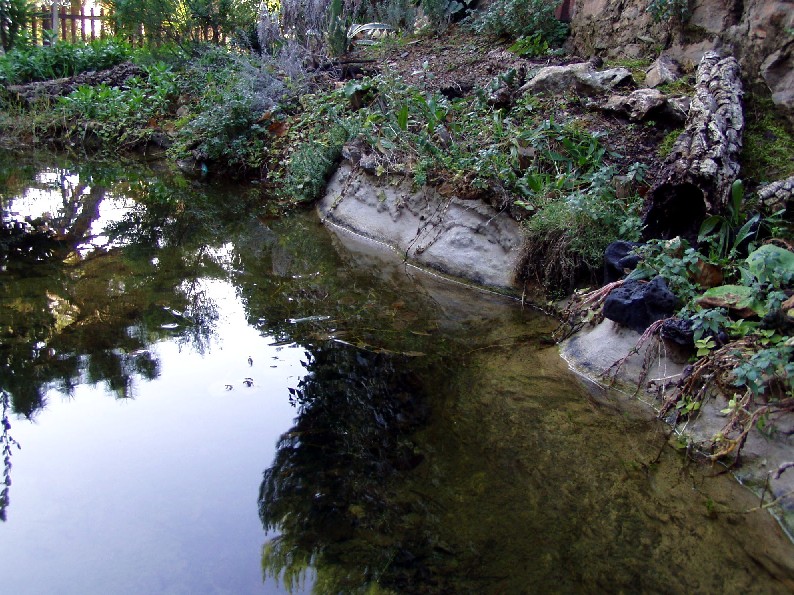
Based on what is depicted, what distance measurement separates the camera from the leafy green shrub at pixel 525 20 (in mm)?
8445

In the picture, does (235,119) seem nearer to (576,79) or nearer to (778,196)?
(576,79)

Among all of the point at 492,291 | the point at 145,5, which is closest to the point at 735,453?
the point at 492,291

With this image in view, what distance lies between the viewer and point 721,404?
11.2ft

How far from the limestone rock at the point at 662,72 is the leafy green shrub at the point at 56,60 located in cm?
1139

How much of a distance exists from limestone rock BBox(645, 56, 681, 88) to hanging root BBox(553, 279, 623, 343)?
2743 mm

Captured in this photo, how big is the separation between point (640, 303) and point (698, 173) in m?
1.02

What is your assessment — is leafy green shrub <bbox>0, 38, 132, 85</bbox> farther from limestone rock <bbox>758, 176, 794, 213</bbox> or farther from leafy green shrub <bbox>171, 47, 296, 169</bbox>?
limestone rock <bbox>758, 176, 794, 213</bbox>

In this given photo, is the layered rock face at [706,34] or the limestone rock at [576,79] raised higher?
the layered rock face at [706,34]

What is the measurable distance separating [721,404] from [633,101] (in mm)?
3479

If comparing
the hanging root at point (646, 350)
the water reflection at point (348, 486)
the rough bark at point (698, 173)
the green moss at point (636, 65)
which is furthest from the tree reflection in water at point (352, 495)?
the green moss at point (636, 65)

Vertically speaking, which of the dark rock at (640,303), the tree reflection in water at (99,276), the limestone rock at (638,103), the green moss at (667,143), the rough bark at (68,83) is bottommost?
the tree reflection in water at (99,276)

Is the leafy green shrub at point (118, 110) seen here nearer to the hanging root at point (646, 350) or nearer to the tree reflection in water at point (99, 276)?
the tree reflection in water at point (99, 276)

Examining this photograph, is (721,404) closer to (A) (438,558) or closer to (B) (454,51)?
(A) (438,558)

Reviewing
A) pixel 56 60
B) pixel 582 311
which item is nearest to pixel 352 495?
pixel 582 311
